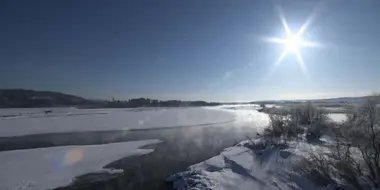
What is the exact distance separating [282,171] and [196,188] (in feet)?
13.7

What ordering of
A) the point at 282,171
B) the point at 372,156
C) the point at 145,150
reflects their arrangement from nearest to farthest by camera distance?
the point at 372,156 < the point at 282,171 < the point at 145,150

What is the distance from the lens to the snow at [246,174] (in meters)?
9.83

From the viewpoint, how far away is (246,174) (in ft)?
37.0

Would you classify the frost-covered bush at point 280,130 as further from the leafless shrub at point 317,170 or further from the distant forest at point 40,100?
the distant forest at point 40,100

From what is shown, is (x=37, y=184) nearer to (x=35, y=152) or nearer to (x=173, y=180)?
(x=173, y=180)

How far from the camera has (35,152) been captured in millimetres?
15906

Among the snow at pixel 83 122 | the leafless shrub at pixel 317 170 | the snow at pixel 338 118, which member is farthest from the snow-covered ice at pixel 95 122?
the leafless shrub at pixel 317 170

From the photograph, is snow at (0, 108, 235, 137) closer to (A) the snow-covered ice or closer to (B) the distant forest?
(A) the snow-covered ice

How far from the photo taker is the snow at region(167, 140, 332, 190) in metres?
9.83

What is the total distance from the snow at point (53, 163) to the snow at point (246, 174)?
470cm

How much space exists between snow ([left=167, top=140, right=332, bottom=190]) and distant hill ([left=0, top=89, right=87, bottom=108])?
8833 cm

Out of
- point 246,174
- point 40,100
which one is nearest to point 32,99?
point 40,100

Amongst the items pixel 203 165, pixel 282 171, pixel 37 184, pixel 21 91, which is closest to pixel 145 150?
pixel 203 165

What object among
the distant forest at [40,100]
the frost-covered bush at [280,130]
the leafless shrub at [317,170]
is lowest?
the leafless shrub at [317,170]
